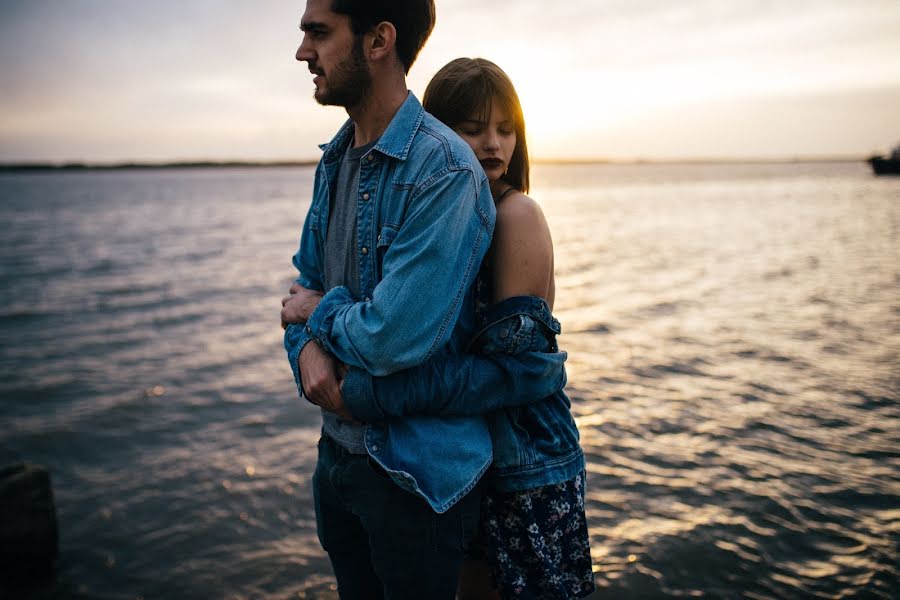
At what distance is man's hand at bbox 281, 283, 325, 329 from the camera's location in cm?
206

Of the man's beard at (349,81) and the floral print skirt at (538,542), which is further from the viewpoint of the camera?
the floral print skirt at (538,542)

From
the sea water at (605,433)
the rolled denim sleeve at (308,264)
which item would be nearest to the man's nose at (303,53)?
the rolled denim sleeve at (308,264)

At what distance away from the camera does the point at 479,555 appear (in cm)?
219

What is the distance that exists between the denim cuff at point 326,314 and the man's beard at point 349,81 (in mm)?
628

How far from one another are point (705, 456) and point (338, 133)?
5.24 metres

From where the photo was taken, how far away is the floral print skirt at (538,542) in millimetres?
2018

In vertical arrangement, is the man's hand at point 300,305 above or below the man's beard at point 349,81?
below

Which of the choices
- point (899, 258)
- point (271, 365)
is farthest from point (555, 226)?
point (271, 365)

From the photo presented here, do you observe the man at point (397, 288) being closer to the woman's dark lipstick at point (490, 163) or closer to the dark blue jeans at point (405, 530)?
the dark blue jeans at point (405, 530)

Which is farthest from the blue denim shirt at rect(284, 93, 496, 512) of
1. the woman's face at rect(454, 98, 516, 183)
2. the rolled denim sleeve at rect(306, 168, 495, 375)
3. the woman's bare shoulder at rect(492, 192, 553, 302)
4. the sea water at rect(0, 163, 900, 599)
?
the sea water at rect(0, 163, 900, 599)

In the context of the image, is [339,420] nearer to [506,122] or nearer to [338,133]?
[338,133]

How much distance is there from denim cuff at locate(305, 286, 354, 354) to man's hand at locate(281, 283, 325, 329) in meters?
0.17

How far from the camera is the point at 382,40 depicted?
6.02 ft

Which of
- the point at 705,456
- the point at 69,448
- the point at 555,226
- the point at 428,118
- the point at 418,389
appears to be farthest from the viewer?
the point at 555,226
